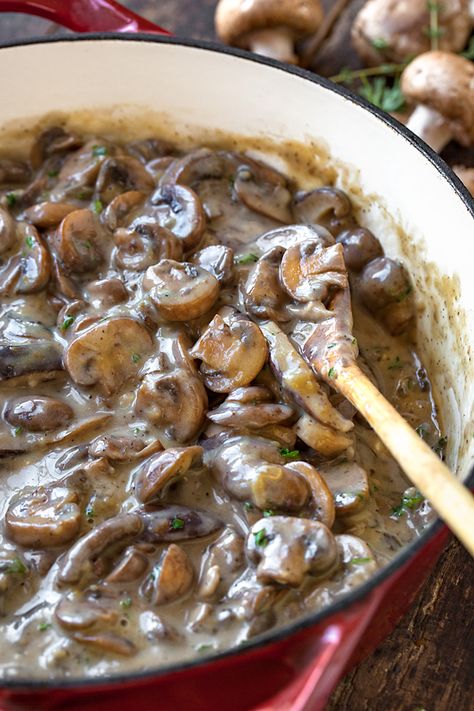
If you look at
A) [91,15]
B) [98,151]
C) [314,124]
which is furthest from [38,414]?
[91,15]

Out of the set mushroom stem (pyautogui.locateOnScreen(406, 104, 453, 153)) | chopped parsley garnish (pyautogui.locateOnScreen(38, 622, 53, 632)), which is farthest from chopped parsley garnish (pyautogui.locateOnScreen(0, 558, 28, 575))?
mushroom stem (pyautogui.locateOnScreen(406, 104, 453, 153))

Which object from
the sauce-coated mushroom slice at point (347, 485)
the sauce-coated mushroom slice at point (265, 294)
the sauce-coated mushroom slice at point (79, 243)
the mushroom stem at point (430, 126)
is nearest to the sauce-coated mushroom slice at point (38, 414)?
the sauce-coated mushroom slice at point (79, 243)

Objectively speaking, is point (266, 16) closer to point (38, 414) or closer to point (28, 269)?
point (28, 269)

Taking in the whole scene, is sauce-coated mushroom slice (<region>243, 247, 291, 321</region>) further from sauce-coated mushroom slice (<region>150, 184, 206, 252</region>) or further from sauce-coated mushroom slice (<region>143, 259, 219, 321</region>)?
sauce-coated mushroom slice (<region>150, 184, 206, 252</region>)

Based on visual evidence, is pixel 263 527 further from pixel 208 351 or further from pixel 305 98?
pixel 305 98

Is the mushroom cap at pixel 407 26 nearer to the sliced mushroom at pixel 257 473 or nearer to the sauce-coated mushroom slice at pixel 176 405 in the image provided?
the sauce-coated mushroom slice at pixel 176 405

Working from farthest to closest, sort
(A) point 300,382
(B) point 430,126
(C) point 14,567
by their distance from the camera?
1. (B) point 430,126
2. (A) point 300,382
3. (C) point 14,567
